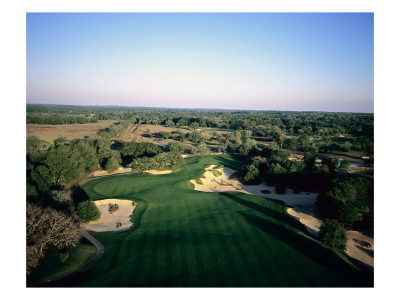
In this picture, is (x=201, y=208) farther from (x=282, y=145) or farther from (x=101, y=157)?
(x=282, y=145)

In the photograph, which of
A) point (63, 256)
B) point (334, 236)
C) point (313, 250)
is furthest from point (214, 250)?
point (63, 256)

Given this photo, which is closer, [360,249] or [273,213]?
[360,249]

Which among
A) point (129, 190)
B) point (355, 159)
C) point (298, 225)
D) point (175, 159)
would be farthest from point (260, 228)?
point (355, 159)

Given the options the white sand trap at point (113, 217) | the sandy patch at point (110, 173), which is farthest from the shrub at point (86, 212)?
the sandy patch at point (110, 173)

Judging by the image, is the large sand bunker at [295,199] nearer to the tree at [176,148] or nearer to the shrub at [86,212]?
the tree at [176,148]

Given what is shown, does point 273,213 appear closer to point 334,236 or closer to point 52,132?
point 334,236
